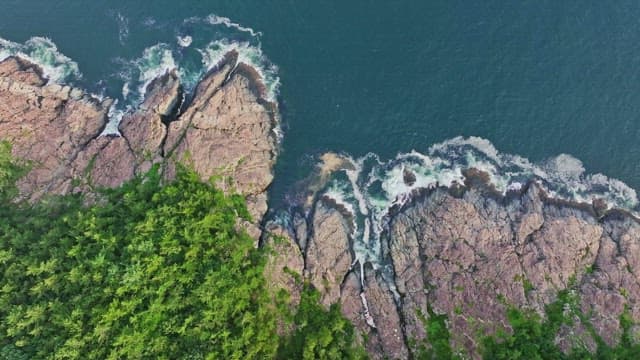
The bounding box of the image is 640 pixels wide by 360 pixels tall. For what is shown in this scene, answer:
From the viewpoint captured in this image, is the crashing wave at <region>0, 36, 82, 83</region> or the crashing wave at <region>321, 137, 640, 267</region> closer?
the crashing wave at <region>321, 137, 640, 267</region>

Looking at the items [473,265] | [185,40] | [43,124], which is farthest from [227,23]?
[473,265]

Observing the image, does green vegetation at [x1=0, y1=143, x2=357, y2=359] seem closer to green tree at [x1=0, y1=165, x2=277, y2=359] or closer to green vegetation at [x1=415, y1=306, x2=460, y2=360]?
green tree at [x1=0, y1=165, x2=277, y2=359]

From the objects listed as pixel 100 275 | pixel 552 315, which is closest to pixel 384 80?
pixel 552 315

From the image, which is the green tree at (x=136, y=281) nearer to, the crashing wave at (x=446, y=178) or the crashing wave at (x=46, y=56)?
the crashing wave at (x=446, y=178)

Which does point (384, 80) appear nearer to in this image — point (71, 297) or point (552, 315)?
point (552, 315)

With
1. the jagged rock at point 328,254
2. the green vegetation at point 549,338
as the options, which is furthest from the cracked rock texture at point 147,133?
the green vegetation at point 549,338

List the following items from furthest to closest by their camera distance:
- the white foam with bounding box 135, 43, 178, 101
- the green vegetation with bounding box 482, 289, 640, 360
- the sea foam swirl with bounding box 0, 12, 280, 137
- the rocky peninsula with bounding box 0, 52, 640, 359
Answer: the white foam with bounding box 135, 43, 178, 101 < the sea foam swirl with bounding box 0, 12, 280, 137 < the rocky peninsula with bounding box 0, 52, 640, 359 < the green vegetation with bounding box 482, 289, 640, 360

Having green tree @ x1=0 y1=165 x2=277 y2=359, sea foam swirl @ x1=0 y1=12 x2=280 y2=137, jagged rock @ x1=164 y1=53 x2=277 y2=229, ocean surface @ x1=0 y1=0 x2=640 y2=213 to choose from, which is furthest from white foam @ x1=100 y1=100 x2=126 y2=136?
green tree @ x1=0 y1=165 x2=277 y2=359

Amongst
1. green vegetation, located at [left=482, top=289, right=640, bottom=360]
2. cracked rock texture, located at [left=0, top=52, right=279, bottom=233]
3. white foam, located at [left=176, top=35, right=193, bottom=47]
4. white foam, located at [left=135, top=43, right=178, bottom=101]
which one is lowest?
green vegetation, located at [left=482, top=289, right=640, bottom=360]
